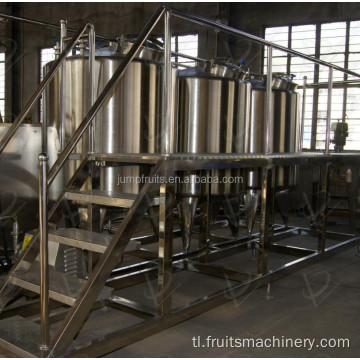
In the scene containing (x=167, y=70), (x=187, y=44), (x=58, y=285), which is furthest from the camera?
(x=187, y=44)

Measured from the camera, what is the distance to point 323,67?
341 inches

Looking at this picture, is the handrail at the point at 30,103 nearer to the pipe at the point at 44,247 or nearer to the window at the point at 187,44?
the pipe at the point at 44,247

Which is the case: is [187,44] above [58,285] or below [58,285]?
above

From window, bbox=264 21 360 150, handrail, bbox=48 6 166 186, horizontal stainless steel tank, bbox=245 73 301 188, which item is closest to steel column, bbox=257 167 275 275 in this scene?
horizontal stainless steel tank, bbox=245 73 301 188

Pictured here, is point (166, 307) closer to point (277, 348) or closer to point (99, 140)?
point (277, 348)

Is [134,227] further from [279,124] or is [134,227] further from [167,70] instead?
[279,124]

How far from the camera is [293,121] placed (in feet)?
15.6

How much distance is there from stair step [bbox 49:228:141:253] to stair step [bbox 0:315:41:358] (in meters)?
0.46

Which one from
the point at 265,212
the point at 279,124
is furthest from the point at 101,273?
the point at 279,124

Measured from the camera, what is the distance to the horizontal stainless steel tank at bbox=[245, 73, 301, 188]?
171 inches

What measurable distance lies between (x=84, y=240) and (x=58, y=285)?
10.5 inches

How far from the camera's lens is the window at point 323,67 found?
8.24m

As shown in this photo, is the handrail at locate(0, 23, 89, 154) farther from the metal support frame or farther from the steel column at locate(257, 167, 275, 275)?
the steel column at locate(257, 167, 275, 275)

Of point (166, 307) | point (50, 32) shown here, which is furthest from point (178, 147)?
point (50, 32)
